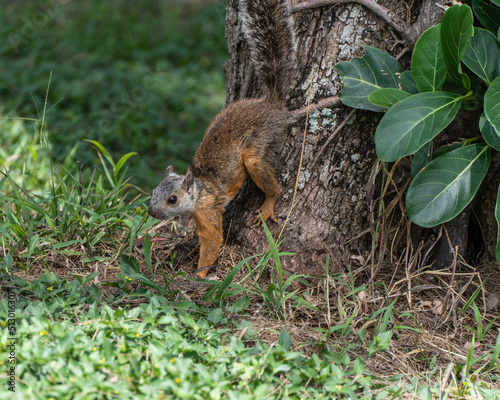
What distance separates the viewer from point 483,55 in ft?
→ 8.72

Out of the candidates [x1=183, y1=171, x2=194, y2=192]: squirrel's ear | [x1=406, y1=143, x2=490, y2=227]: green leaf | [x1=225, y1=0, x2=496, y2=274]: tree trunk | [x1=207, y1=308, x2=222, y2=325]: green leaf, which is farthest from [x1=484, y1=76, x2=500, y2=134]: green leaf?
[x1=183, y1=171, x2=194, y2=192]: squirrel's ear

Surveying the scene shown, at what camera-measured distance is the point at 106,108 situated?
6289 mm

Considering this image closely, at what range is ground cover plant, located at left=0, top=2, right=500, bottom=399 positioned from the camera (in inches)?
81.7

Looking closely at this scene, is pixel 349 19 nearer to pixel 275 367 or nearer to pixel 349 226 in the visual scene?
pixel 349 226

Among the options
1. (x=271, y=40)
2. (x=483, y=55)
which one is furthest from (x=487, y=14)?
(x=271, y=40)

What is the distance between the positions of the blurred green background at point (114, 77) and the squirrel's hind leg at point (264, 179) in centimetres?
182

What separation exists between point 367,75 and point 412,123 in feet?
1.36

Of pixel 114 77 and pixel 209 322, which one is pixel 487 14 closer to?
pixel 209 322

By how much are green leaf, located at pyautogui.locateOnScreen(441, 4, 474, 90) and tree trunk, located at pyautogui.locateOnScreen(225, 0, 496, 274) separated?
13.9 inches

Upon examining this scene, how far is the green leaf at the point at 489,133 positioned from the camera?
8.50ft

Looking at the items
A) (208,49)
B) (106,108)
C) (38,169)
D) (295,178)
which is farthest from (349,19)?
(208,49)

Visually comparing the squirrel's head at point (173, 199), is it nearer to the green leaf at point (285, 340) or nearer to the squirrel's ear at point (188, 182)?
the squirrel's ear at point (188, 182)

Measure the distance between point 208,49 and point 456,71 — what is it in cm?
610

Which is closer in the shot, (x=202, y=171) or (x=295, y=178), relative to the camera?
(x=295, y=178)
